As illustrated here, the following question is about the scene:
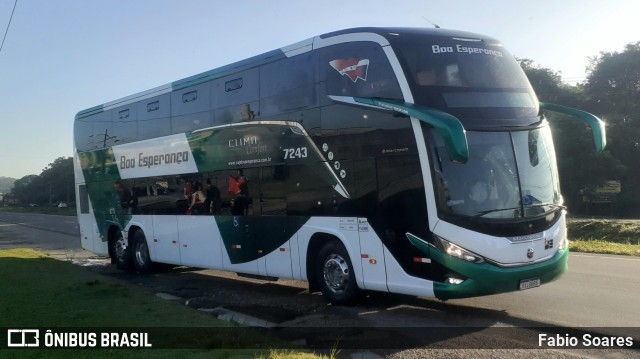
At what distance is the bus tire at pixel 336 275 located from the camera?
9.50 m

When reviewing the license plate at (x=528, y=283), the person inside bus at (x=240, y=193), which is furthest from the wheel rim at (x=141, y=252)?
the license plate at (x=528, y=283)

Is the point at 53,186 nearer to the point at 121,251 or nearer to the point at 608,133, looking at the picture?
the point at 608,133

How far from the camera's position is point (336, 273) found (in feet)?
32.0

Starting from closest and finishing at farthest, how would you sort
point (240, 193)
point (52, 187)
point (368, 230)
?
point (368, 230) → point (240, 193) → point (52, 187)

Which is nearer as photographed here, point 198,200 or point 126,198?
point 198,200

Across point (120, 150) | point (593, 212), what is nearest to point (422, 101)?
point (120, 150)

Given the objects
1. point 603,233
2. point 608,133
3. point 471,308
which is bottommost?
point 603,233

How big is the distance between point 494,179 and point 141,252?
1026 centimetres

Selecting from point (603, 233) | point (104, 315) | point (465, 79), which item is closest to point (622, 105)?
point (603, 233)

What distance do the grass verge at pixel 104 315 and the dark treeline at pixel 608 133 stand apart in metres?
42.7

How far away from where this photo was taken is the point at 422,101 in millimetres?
8430

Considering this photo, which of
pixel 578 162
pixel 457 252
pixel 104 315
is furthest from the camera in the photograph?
pixel 578 162

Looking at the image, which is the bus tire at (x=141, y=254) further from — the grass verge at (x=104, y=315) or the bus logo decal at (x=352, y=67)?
the bus logo decal at (x=352, y=67)

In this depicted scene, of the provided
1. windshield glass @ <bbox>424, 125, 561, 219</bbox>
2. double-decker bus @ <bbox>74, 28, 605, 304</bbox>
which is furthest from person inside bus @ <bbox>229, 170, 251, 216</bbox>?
windshield glass @ <bbox>424, 125, 561, 219</bbox>
